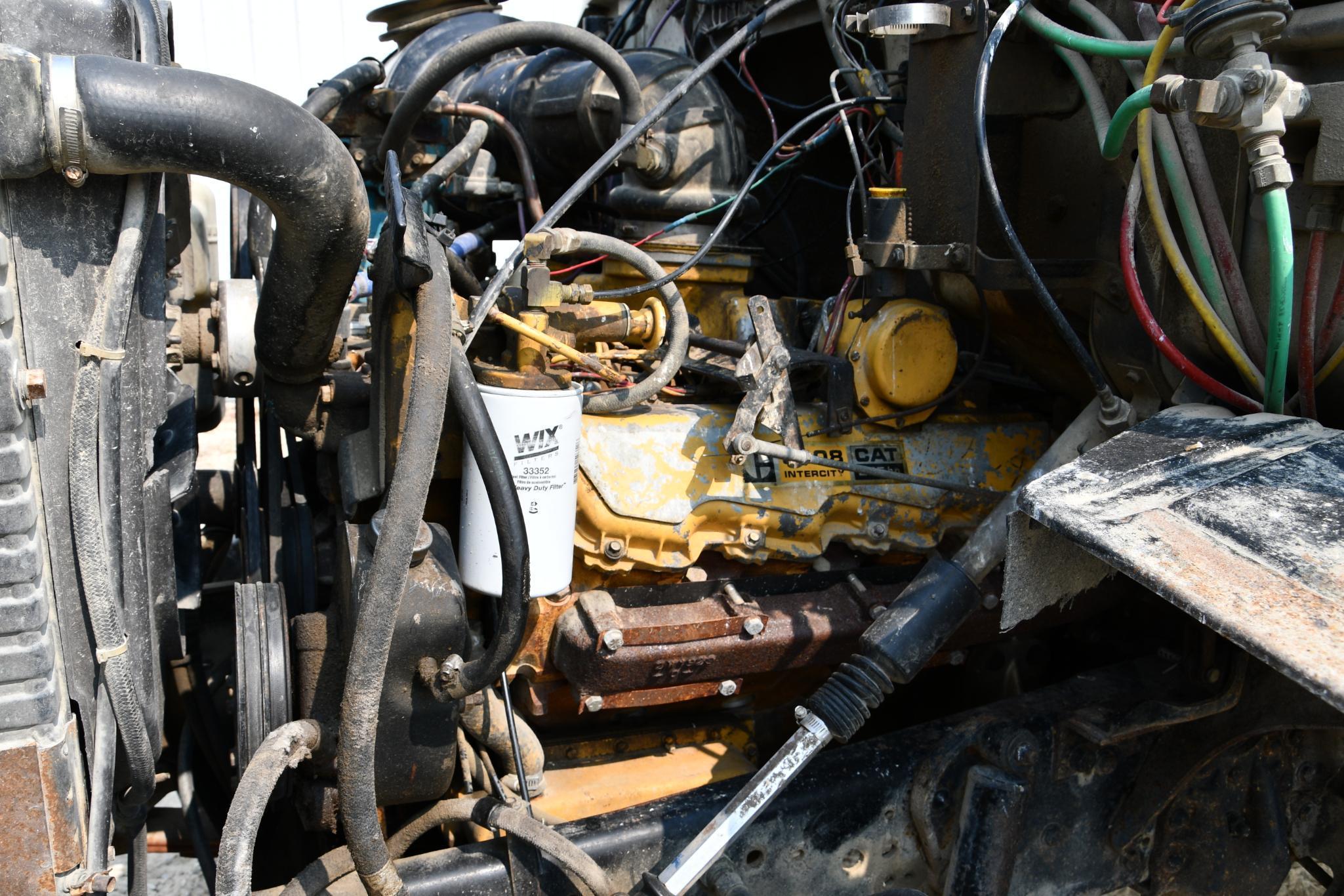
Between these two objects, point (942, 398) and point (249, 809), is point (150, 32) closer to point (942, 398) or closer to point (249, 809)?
point (249, 809)

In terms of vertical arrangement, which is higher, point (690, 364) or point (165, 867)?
point (690, 364)

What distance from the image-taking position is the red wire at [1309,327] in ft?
4.95

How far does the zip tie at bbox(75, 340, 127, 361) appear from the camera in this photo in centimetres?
125

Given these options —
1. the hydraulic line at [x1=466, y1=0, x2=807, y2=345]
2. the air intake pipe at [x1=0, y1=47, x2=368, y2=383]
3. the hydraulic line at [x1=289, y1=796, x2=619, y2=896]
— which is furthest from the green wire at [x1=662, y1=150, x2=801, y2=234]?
the hydraulic line at [x1=289, y1=796, x2=619, y2=896]

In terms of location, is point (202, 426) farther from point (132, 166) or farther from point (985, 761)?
point (985, 761)

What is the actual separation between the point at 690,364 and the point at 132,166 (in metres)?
1.10

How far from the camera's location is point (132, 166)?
1.20m

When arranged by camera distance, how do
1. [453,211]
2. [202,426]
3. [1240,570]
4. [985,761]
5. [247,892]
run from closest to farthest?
1. [1240,570]
2. [247,892]
3. [985,761]
4. [202,426]
5. [453,211]

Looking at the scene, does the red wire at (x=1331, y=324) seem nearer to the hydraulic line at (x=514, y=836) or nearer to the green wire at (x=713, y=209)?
the green wire at (x=713, y=209)

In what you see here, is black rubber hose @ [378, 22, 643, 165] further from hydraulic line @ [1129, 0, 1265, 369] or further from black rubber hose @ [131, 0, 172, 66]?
hydraulic line @ [1129, 0, 1265, 369]

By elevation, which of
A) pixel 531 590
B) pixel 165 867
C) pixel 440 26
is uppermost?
pixel 440 26

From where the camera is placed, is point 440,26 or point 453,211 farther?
point 440,26

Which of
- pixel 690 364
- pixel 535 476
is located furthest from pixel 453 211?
pixel 535 476

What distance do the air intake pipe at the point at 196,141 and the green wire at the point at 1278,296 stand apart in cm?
121
